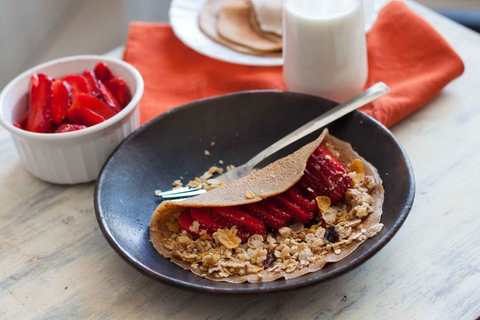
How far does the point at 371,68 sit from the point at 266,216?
49cm

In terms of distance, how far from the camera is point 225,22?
141 cm

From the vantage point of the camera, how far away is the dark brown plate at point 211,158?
89cm

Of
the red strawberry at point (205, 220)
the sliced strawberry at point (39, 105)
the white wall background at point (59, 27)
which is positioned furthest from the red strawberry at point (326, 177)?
the white wall background at point (59, 27)

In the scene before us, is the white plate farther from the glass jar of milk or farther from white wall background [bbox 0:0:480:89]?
white wall background [bbox 0:0:480:89]

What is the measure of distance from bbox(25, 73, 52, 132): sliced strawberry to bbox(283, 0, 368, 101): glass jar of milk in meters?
0.40

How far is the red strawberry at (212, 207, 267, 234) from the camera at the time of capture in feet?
3.13

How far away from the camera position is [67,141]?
3.52 ft

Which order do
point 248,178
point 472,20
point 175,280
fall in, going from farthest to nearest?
1. point 472,20
2. point 248,178
3. point 175,280

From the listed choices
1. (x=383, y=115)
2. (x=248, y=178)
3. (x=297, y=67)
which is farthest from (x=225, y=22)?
(x=248, y=178)

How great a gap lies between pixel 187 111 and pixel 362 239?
15.8 inches

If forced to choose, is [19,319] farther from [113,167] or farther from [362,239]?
[362,239]

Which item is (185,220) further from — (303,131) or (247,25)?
(247,25)

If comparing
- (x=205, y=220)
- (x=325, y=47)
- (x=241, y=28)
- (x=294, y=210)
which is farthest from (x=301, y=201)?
(x=241, y=28)

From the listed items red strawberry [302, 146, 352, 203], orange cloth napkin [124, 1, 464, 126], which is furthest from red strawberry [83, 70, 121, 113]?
red strawberry [302, 146, 352, 203]
